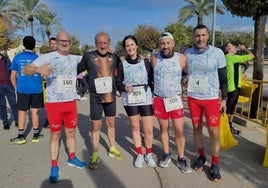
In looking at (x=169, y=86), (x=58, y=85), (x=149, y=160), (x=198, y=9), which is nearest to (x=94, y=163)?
(x=149, y=160)

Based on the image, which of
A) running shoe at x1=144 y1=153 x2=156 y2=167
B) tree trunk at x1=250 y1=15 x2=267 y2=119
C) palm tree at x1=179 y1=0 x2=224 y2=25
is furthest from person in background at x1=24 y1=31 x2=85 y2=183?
palm tree at x1=179 y1=0 x2=224 y2=25

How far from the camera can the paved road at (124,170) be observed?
13.2ft

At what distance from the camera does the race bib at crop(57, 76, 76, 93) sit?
419cm

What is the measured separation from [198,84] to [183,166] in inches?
47.7

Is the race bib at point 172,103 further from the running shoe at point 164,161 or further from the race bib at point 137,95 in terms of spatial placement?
the running shoe at point 164,161

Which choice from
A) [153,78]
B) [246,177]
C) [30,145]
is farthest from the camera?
[30,145]

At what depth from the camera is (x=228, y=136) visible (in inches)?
210

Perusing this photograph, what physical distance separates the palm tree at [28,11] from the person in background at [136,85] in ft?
108

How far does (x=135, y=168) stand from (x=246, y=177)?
157cm

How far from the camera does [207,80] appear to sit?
4.07 metres

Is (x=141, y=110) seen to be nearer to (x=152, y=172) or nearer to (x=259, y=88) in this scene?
(x=152, y=172)

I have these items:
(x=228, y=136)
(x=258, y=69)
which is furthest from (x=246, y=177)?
(x=258, y=69)

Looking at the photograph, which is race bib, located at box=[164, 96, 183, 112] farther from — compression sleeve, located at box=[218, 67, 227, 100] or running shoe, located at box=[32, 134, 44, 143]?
running shoe, located at box=[32, 134, 44, 143]

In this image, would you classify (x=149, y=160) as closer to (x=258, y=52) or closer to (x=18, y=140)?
(x=18, y=140)
